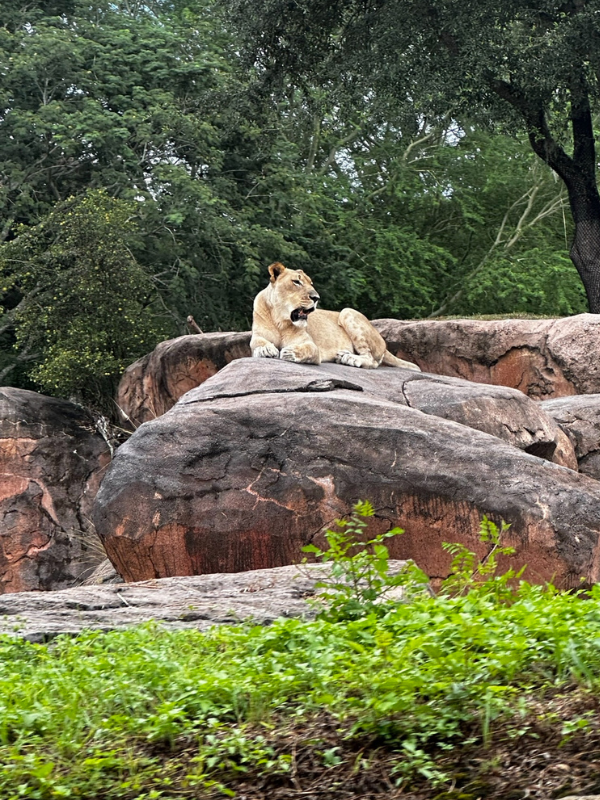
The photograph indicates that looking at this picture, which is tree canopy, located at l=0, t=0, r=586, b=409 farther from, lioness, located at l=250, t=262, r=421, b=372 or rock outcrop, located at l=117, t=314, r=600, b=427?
lioness, located at l=250, t=262, r=421, b=372

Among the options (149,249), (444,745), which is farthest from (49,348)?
(444,745)

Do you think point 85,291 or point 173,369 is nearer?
point 173,369

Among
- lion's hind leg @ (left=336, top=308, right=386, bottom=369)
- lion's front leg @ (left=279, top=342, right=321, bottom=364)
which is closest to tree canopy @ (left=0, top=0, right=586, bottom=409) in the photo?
lion's hind leg @ (left=336, top=308, right=386, bottom=369)

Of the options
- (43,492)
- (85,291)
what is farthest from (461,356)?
(43,492)

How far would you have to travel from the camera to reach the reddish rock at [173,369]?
1620 cm

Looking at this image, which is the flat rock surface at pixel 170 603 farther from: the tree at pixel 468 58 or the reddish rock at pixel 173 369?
the tree at pixel 468 58

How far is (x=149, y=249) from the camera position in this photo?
20594 millimetres

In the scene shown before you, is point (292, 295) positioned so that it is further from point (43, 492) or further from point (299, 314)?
point (43, 492)

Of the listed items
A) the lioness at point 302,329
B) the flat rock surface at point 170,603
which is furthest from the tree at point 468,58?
the flat rock surface at point 170,603

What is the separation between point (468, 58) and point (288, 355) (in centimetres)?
725

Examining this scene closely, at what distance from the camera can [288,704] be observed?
389 cm

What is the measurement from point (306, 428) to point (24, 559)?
822cm

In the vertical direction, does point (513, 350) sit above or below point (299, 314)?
below

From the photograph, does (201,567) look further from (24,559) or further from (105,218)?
(105,218)
